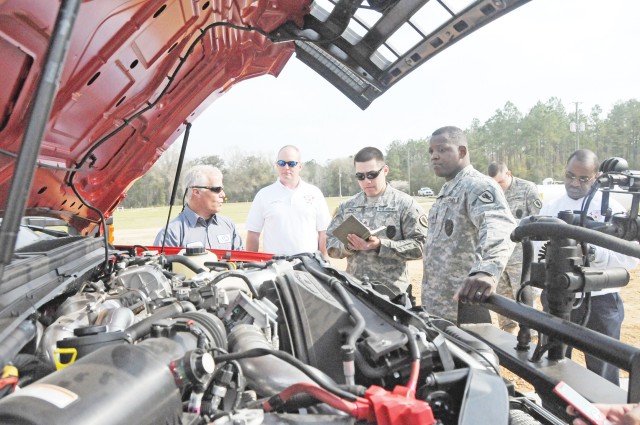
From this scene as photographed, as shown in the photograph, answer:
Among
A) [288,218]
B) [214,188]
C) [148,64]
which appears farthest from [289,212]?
[148,64]

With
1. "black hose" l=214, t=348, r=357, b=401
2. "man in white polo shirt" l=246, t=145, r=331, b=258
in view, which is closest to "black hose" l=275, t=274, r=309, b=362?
"black hose" l=214, t=348, r=357, b=401

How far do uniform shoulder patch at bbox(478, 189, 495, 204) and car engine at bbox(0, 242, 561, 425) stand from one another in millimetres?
1306

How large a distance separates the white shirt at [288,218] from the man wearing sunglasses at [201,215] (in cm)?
34

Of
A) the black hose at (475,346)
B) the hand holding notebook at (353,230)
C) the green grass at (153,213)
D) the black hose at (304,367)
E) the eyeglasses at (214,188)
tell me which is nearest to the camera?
the black hose at (304,367)

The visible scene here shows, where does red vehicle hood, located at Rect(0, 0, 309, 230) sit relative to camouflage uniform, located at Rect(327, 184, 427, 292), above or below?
above

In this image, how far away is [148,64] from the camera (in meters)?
1.98

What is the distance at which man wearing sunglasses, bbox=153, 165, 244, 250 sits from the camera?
371 centimetres

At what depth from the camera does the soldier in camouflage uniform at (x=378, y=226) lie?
10.9 ft

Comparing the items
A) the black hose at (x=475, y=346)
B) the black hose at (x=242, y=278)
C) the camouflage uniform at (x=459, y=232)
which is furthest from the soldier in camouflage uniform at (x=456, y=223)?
the black hose at (x=242, y=278)

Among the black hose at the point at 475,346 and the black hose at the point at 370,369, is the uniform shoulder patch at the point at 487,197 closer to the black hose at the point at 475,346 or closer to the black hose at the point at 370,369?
the black hose at the point at 475,346

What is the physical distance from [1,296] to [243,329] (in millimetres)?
640

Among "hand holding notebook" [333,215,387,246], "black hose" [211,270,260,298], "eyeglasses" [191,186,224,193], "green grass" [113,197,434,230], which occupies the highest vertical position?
"eyeglasses" [191,186,224,193]

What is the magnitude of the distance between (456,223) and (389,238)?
0.65m

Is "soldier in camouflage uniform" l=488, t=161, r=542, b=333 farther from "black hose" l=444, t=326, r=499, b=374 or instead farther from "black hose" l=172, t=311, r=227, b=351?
"black hose" l=172, t=311, r=227, b=351
